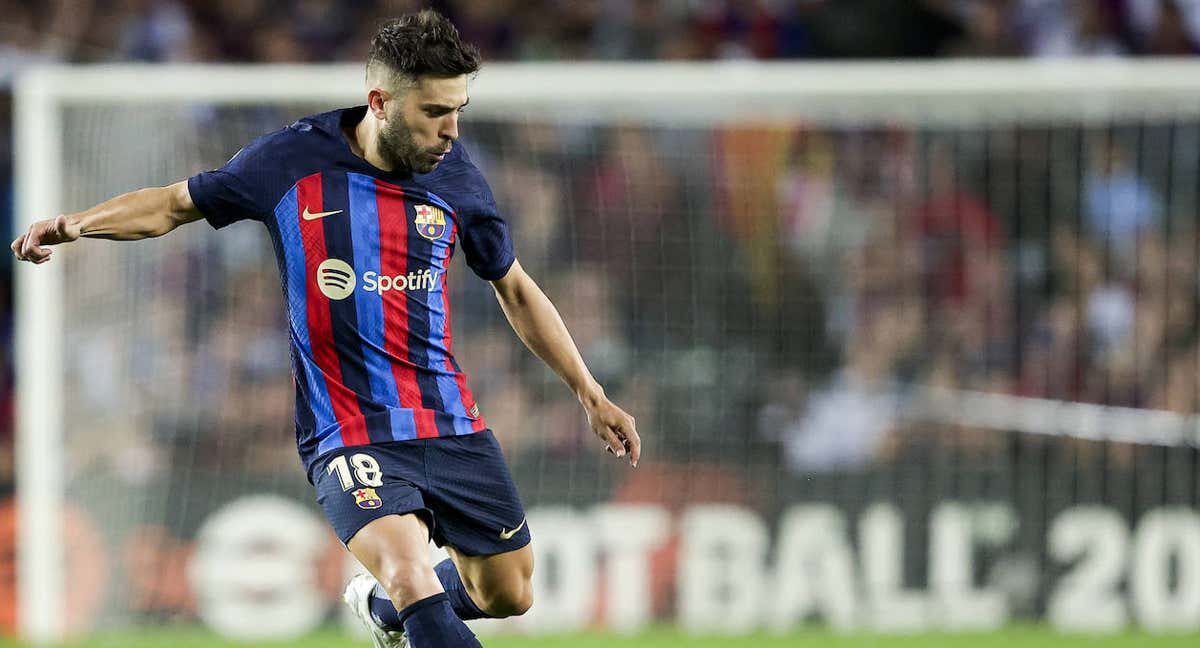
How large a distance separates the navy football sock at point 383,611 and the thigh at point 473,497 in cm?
34

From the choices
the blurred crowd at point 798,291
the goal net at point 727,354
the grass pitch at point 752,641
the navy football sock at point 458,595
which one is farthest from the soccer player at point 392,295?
the blurred crowd at point 798,291

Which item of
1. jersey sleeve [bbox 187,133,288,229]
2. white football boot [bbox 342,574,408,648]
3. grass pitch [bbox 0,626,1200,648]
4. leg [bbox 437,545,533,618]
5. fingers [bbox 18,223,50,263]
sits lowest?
grass pitch [bbox 0,626,1200,648]

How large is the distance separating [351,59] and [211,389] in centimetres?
350

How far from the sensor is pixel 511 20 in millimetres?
12445

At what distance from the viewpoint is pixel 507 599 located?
5.25 metres

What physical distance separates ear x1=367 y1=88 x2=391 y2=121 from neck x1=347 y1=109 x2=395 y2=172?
0.03m

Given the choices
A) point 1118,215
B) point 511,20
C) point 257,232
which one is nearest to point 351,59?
point 511,20

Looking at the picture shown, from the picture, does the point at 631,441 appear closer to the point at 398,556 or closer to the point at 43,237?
the point at 398,556

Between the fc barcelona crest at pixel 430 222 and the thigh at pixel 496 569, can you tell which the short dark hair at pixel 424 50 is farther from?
the thigh at pixel 496 569

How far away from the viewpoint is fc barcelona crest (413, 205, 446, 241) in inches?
192

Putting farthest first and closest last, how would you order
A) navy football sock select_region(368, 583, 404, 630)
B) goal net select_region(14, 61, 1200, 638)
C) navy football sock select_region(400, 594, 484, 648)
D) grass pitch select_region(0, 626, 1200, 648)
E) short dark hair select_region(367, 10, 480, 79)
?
1. goal net select_region(14, 61, 1200, 638)
2. grass pitch select_region(0, 626, 1200, 648)
3. navy football sock select_region(368, 583, 404, 630)
4. short dark hair select_region(367, 10, 480, 79)
5. navy football sock select_region(400, 594, 484, 648)

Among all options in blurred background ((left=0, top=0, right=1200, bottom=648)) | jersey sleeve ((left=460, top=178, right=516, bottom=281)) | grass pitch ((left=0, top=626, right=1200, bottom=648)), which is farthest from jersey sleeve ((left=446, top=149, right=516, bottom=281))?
blurred background ((left=0, top=0, right=1200, bottom=648))

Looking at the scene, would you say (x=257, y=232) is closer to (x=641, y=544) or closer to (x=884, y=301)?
(x=641, y=544)

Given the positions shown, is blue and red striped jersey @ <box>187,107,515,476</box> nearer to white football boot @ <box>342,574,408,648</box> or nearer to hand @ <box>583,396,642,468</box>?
hand @ <box>583,396,642,468</box>
